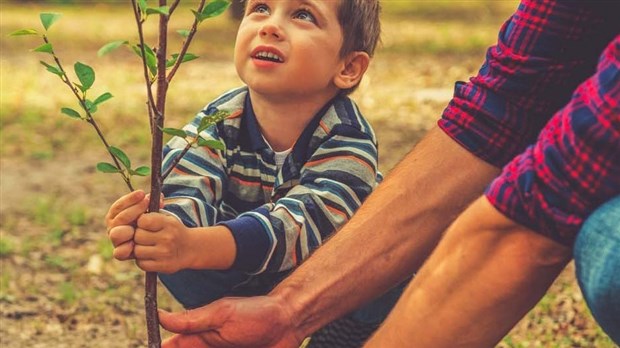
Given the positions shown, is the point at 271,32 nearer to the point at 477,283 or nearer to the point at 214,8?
the point at 214,8

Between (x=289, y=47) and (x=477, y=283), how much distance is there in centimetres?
93

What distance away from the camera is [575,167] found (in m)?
1.87

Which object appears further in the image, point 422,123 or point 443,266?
point 422,123

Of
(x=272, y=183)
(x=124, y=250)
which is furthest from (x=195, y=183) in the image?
(x=124, y=250)

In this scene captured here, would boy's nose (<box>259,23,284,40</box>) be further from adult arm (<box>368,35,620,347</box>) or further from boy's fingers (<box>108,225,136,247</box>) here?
adult arm (<box>368,35,620,347</box>)

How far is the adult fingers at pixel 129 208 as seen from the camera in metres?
2.29

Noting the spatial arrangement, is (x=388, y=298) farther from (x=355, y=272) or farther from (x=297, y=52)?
(x=297, y=52)

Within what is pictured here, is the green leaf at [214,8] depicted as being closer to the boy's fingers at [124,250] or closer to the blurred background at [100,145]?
the boy's fingers at [124,250]

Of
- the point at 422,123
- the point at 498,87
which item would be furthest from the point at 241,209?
the point at 422,123

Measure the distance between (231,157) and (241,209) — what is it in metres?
0.13

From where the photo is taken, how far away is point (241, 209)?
286cm

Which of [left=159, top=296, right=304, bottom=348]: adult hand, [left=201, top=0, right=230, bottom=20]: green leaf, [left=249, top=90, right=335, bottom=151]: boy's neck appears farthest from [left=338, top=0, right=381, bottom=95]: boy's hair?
[left=201, top=0, right=230, bottom=20]: green leaf

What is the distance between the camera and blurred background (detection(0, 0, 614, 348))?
12.5ft

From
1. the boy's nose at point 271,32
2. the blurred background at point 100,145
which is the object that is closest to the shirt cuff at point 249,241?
the boy's nose at point 271,32
